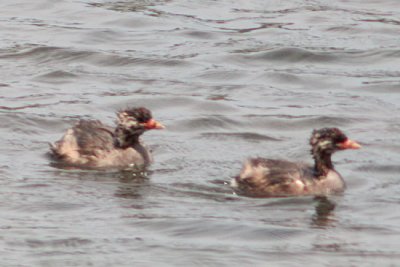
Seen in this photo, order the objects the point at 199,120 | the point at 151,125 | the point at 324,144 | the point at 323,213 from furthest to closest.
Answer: the point at 199,120, the point at 151,125, the point at 324,144, the point at 323,213

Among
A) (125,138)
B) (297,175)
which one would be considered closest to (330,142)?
(297,175)

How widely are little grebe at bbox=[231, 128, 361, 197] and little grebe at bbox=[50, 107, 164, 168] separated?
A: 1.61 metres

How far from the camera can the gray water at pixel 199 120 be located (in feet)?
42.2

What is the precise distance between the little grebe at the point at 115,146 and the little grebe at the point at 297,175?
161 cm

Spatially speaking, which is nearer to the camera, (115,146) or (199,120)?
(115,146)

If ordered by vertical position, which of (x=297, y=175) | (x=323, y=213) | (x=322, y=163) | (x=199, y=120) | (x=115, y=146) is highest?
(x=199, y=120)

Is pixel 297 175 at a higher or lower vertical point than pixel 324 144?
lower

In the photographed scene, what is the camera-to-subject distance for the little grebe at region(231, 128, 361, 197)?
49.0ft

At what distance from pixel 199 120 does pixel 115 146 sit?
252 centimetres

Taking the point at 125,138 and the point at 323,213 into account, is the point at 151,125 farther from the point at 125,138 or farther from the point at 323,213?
the point at 323,213

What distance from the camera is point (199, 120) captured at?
1889 cm

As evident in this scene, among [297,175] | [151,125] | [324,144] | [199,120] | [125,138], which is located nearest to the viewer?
[297,175]

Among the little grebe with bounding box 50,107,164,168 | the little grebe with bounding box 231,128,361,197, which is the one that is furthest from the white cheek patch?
the little grebe with bounding box 50,107,164,168

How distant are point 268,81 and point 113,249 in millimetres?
9315
